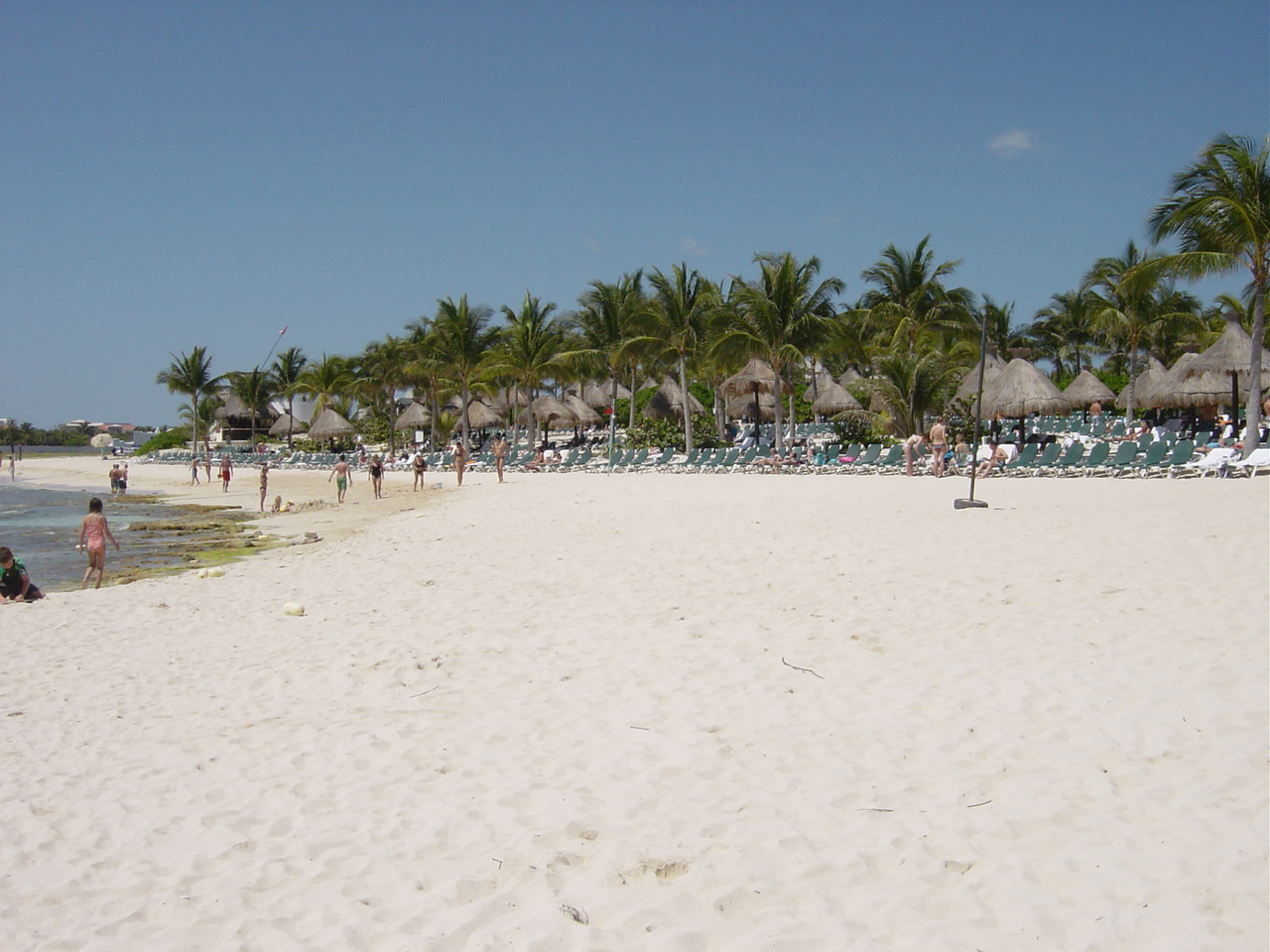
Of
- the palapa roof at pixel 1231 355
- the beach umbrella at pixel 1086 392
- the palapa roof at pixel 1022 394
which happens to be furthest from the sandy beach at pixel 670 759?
the beach umbrella at pixel 1086 392

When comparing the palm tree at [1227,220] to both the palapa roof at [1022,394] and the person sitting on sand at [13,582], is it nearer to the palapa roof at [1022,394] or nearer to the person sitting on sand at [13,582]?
the palapa roof at [1022,394]

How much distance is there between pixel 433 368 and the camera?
113 ft

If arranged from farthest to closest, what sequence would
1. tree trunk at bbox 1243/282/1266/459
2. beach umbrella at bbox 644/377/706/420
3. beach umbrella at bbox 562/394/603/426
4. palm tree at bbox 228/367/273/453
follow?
palm tree at bbox 228/367/273/453 → beach umbrella at bbox 562/394/603/426 → beach umbrella at bbox 644/377/706/420 → tree trunk at bbox 1243/282/1266/459

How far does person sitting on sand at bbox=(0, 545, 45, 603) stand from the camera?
8.71 meters

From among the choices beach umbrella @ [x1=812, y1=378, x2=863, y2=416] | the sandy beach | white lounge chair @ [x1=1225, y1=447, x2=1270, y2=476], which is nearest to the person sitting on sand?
the sandy beach

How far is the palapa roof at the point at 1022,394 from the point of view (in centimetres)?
2459

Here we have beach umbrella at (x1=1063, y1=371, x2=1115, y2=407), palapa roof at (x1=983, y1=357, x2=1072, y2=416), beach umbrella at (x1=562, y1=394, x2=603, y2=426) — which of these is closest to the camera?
palapa roof at (x1=983, y1=357, x2=1072, y2=416)

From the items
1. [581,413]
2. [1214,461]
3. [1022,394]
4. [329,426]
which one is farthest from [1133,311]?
[329,426]

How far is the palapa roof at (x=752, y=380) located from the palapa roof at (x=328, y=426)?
22279 mm

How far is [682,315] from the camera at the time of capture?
28594mm

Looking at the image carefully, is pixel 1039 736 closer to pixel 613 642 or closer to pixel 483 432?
pixel 613 642

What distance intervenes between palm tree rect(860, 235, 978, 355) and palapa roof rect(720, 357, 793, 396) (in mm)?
4445

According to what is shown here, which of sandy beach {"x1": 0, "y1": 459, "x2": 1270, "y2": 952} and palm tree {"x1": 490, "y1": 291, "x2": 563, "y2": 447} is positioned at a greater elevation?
palm tree {"x1": 490, "y1": 291, "x2": 563, "y2": 447}

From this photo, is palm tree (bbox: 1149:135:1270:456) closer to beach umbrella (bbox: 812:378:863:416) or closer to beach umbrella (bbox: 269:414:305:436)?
beach umbrella (bbox: 812:378:863:416)
